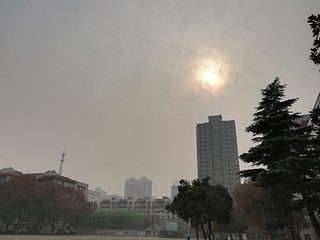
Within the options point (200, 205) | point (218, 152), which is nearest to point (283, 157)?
point (200, 205)

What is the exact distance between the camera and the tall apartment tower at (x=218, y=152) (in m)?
133

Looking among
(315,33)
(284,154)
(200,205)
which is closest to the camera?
(315,33)

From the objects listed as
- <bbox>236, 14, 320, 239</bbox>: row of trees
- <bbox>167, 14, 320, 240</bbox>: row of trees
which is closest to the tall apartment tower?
<bbox>167, 14, 320, 240</bbox>: row of trees

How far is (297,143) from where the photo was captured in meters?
17.4

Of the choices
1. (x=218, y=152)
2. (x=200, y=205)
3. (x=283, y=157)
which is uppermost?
(x=218, y=152)

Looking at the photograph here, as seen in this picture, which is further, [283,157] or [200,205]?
[200,205]

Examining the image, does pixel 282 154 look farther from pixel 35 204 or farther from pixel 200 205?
pixel 35 204

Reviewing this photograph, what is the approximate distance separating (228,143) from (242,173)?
122976 mm

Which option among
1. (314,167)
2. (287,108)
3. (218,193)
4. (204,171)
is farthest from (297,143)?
(204,171)

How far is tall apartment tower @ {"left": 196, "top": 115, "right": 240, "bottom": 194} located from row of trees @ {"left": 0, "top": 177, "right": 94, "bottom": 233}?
7417 cm

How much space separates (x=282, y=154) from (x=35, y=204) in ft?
200

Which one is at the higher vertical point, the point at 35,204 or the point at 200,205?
the point at 35,204

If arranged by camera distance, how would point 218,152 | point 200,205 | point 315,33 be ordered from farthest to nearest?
point 218,152, point 200,205, point 315,33

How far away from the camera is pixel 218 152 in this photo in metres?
138
